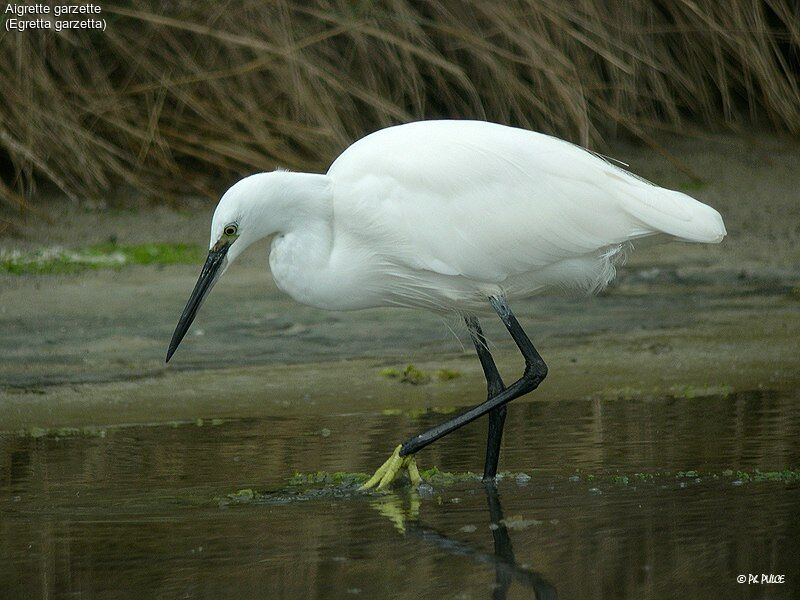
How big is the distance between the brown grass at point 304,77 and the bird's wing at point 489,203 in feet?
13.5

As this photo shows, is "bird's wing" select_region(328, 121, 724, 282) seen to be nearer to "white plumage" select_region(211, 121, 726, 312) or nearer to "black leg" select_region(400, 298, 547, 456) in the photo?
"white plumage" select_region(211, 121, 726, 312)

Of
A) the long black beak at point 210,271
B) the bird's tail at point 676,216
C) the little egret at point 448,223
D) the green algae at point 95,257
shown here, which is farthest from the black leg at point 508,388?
the green algae at point 95,257

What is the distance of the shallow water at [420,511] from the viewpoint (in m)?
3.34

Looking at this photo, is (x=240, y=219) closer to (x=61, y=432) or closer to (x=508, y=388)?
(x=508, y=388)

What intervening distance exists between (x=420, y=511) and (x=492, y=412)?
2.71 ft

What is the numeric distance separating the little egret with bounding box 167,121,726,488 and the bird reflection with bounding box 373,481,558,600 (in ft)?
1.27

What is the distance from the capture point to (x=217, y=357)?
6402 mm

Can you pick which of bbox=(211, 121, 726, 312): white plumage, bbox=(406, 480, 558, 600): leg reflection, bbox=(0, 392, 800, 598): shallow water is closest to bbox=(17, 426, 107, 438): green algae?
bbox=(0, 392, 800, 598): shallow water

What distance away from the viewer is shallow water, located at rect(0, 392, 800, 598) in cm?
334

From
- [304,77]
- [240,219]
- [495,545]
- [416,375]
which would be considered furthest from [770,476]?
[304,77]

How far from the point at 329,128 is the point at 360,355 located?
289 centimetres

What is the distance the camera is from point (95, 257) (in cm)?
805

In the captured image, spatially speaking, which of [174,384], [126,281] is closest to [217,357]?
[174,384]

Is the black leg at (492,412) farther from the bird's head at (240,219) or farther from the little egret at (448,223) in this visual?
the bird's head at (240,219)
